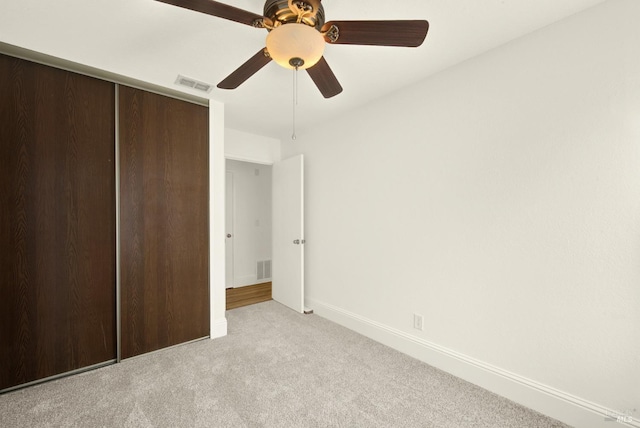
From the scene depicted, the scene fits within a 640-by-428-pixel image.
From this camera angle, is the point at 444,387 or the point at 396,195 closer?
the point at 444,387

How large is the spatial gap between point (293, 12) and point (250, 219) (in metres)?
4.15

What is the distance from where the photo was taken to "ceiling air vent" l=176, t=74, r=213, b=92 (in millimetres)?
2459

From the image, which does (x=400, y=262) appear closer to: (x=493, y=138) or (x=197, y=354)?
(x=493, y=138)

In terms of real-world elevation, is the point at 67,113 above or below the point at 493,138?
above

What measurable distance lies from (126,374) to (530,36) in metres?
3.84

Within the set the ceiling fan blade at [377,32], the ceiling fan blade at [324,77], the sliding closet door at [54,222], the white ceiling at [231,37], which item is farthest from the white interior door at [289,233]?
the ceiling fan blade at [377,32]

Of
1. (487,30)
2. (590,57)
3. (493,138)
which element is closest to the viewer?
(590,57)

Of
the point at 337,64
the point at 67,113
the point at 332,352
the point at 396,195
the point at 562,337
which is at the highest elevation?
the point at 337,64

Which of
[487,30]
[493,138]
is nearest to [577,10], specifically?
[487,30]

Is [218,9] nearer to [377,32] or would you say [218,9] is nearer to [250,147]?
[377,32]

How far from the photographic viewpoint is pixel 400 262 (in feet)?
8.67

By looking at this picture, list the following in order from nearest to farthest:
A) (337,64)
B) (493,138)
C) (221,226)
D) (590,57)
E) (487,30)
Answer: (590,57) → (487,30) → (493,138) → (337,64) → (221,226)

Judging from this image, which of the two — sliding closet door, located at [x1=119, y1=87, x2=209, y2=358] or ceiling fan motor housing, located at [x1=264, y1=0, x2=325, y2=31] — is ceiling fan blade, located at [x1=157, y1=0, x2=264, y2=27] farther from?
sliding closet door, located at [x1=119, y1=87, x2=209, y2=358]

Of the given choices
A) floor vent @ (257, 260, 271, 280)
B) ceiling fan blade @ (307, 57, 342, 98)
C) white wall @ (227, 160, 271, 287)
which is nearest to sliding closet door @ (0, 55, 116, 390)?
ceiling fan blade @ (307, 57, 342, 98)
